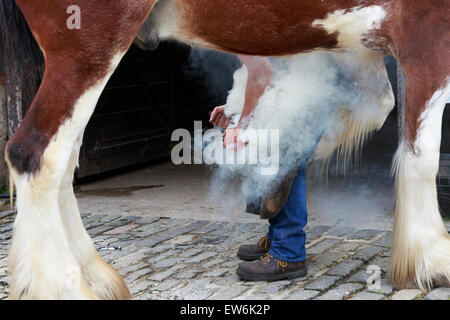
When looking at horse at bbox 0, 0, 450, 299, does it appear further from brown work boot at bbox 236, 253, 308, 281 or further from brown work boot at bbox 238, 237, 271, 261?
brown work boot at bbox 238, 237, 271, 261

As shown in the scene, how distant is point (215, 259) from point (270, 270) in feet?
1.64

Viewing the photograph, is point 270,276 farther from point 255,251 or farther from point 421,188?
point 421,188

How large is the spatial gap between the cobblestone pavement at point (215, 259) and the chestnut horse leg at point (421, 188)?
4.3 inches

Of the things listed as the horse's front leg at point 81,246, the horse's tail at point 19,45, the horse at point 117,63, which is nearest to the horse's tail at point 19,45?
the horse's tail at point 19,45

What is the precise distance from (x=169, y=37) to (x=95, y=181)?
4.05 meters

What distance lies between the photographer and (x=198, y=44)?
255 centimetres

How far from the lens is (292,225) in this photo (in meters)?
3.09

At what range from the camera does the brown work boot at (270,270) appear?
305 cm

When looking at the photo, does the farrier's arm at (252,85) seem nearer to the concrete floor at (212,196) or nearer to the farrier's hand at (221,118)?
the farrier's hand at (221,118)

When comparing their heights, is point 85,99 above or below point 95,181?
above

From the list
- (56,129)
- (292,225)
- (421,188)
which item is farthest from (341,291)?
(56,129)

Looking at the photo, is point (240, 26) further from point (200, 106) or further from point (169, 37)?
point (200, 106)

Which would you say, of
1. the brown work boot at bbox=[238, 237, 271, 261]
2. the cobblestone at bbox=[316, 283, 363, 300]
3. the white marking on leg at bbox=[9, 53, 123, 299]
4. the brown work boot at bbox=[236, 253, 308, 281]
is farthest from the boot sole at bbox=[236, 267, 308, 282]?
the white marking on leg at bbox=[9, 53, 123, 299]
